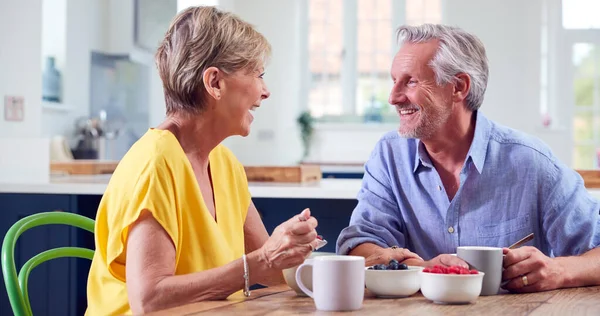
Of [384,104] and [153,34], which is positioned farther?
[384,104]

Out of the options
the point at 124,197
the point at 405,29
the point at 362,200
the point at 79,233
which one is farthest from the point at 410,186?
the point at 79,233

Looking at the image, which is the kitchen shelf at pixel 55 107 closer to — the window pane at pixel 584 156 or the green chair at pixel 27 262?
the green chair at pixel 27 262

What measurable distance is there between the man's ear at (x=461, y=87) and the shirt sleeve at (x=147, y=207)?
797 millimetres

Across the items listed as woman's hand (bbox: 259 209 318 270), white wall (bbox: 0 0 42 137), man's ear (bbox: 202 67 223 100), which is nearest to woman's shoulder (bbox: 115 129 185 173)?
man's ear (bbox: 202 67 223 100)

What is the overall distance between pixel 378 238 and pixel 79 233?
5.14ft

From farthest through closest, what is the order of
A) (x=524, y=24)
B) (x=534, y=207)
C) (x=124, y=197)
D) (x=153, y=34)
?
1. (x=524, y=24)
2. (x=153, y=34)
3. (x=534, y=207)
4. (x=124, y=197)

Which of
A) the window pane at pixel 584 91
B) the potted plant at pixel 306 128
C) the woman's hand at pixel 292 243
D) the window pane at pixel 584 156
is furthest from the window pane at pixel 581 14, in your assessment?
the woman's hand at pixel 292 243

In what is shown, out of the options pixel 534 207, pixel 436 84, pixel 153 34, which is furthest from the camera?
pixel 153 34

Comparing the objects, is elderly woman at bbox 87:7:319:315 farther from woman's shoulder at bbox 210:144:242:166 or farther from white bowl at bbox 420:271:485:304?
white bowl at bbox 420:271:485:304

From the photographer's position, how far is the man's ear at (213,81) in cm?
154

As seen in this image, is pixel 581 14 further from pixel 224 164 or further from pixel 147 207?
pixel 147 207

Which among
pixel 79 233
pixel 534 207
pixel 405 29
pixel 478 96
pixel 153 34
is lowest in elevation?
pixel 79 233

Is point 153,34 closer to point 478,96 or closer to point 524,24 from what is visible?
point 524,24

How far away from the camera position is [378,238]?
1806 mm
